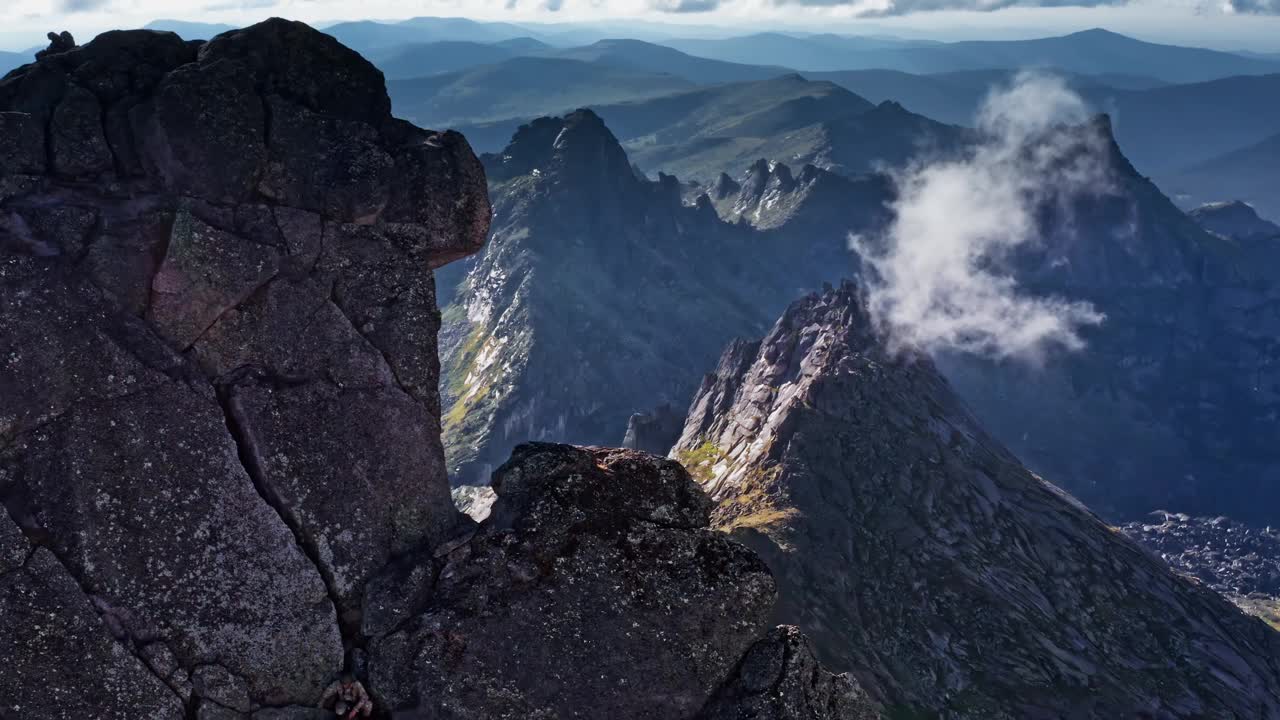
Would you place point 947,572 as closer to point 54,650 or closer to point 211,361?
point 211,361

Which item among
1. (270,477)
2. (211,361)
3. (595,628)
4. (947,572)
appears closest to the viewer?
(595,628)

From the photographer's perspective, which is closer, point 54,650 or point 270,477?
point 54,650

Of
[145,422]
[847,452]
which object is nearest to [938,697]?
[847,452]

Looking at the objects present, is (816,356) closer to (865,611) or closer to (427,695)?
(865,611)

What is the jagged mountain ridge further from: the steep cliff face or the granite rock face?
the steep cliff face

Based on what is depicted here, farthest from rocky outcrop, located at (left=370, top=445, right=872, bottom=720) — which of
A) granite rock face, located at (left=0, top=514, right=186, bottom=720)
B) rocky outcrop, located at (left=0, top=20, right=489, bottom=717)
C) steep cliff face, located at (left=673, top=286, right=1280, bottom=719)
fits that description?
steep cliff face, located at (left=673, top=286, right=1280, bottom=719)

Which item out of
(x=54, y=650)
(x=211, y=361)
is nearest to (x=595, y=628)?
(x=211, y=361)

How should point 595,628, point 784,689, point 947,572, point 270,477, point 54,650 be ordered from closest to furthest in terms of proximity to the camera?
point 54,650 → point 784,689 → point 595,628 → point 270,477 → point 947,572
